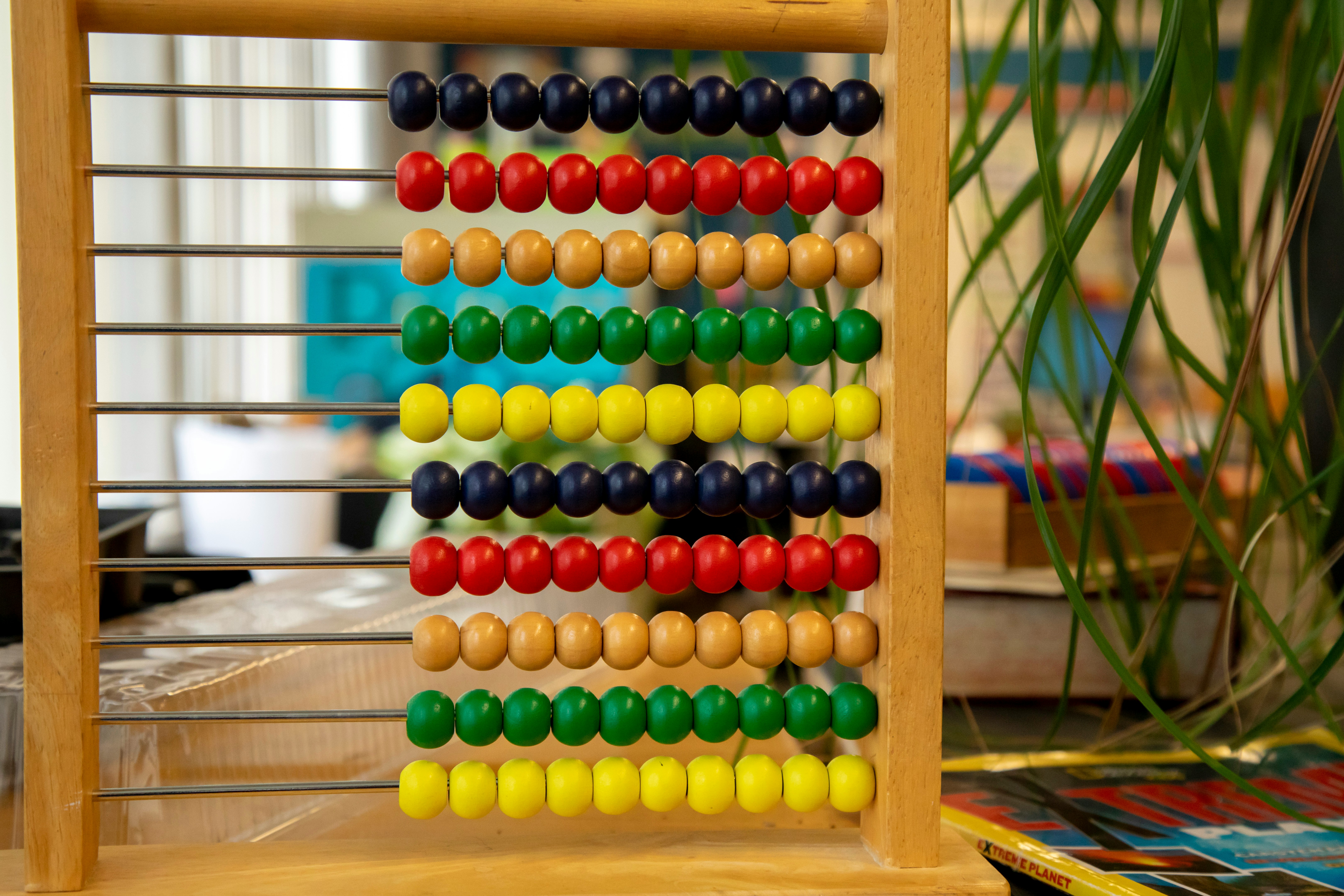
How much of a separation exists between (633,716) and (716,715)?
2.2 inches

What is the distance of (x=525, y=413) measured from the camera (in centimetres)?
62

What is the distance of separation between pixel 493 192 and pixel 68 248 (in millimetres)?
262

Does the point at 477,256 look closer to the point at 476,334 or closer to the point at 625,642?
the point at 476,334

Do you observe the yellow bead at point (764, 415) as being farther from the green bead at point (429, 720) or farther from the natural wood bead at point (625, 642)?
the green bead at point (429, 720)

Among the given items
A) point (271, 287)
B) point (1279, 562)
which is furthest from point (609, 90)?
point (271, 287)

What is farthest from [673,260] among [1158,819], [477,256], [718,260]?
[1158,819]

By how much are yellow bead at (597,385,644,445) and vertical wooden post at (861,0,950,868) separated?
6.6 inches

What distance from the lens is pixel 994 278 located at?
4.46 metres

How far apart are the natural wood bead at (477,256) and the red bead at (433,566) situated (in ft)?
0.58

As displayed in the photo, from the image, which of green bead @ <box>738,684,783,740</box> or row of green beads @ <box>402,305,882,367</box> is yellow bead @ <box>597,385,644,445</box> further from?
green bead @ <box>738,684,783,740</box>

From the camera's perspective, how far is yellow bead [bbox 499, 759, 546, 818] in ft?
2.03

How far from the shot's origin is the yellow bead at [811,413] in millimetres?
629

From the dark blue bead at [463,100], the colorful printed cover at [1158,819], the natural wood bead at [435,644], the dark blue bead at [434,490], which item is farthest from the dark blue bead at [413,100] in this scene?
the colorful printed cover at [1158,819]

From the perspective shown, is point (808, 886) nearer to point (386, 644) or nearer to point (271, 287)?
point (386, 644)
